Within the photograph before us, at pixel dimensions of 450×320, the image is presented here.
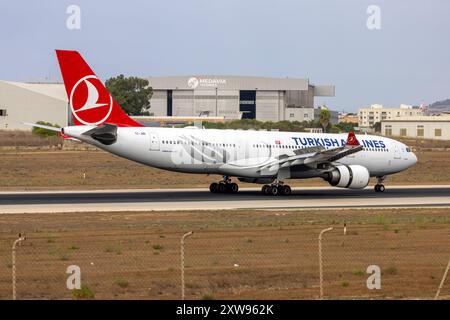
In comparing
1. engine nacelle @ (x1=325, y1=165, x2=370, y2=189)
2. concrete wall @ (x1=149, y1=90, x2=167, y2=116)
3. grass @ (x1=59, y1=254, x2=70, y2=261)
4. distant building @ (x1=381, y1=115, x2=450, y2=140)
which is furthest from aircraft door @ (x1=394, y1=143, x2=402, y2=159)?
concrete wall @ (x1=149, y1=90, x2=167, y2=116)

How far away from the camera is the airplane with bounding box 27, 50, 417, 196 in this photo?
44.8 m

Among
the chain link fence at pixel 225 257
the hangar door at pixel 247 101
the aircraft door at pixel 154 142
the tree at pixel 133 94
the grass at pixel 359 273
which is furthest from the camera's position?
the hangar door at pixel 247 101

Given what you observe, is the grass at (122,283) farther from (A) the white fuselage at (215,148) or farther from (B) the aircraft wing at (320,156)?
(B) the aircraft wing at (320,156)

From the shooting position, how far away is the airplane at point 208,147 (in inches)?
1763

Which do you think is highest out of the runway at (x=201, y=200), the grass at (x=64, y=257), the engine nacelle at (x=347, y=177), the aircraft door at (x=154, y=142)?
the aircraft door at (x=154, y=142)

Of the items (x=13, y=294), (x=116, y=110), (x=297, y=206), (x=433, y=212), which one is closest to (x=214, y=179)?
(x=116, y=110)

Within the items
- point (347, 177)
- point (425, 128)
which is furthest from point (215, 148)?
point (425, 128)

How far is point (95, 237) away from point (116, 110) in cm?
1907

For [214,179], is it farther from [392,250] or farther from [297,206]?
[392,250]

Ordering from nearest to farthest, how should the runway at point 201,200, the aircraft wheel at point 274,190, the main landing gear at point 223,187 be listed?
the runway at point 201,200
the aircraft wheel at point 274,190
the main landing gear at point 223,187

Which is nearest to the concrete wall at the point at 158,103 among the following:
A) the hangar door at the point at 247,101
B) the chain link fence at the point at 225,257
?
the hangar door at the point at 247,101

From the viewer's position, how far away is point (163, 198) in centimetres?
4462

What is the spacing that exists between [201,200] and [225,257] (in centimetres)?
2031

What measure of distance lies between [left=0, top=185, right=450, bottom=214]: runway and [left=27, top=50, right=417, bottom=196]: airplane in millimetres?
1222
